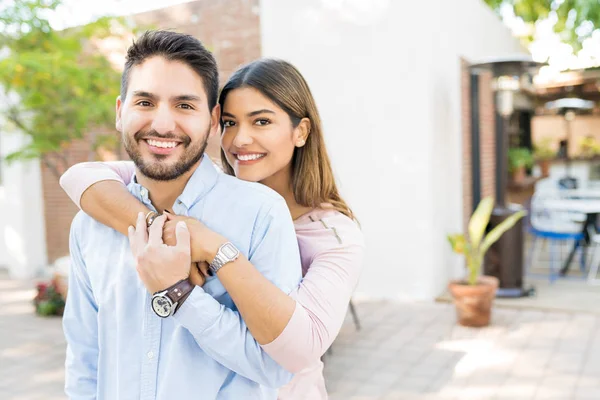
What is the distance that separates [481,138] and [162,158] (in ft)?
25.2

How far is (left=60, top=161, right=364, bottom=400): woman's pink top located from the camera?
127cm

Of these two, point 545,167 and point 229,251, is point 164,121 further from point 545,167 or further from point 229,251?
point 545,167

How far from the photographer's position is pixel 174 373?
4.31ft

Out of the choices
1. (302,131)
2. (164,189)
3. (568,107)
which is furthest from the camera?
(568,107)

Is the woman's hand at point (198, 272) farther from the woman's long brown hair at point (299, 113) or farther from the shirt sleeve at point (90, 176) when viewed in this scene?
the woman's long brown hair at point (299, 113)

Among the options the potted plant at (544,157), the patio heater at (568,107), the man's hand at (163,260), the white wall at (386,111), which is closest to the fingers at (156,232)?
the man's hand at (163,260)

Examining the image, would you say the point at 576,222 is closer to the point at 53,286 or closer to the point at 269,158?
the point at 53,286

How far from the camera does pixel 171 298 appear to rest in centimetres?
123

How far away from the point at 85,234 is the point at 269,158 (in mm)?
579

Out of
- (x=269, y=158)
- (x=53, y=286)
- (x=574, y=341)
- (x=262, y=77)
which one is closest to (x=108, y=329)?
(x=269, y=158)

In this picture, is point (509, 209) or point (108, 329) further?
point (509, 209)

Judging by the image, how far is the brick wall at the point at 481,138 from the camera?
7.69m

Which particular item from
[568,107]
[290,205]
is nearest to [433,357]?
[290,205]

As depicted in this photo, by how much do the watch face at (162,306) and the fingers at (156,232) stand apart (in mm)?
117
